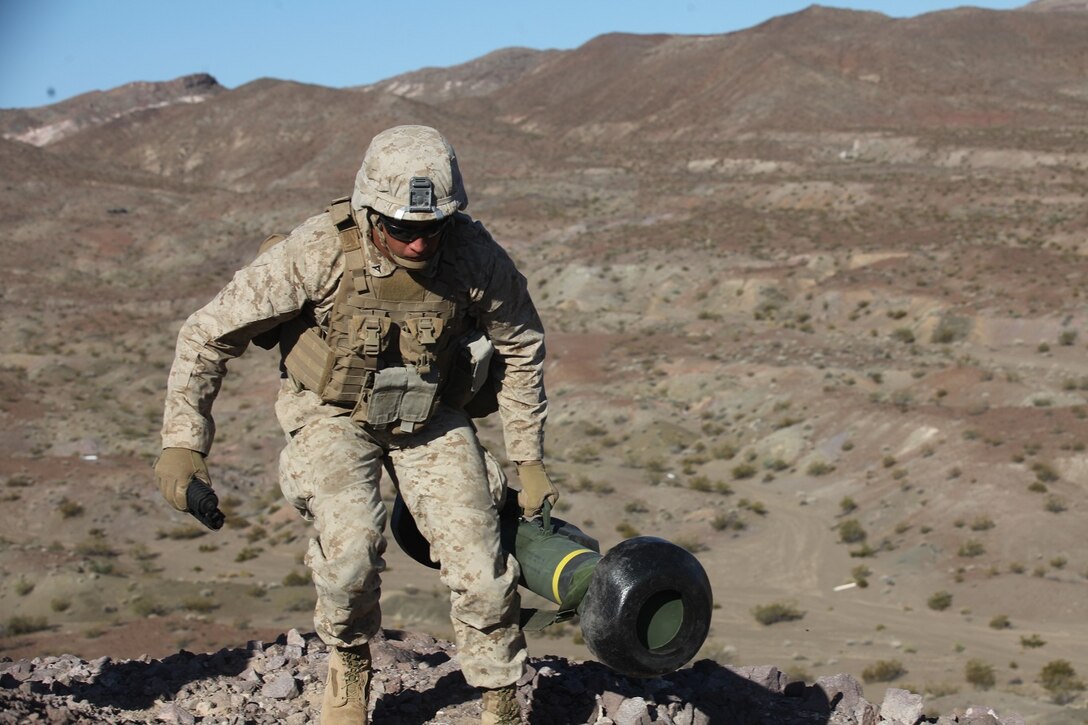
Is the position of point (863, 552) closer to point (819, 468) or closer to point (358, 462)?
point (819, 468)

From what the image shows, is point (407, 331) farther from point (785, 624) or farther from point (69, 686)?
Result: point (785, 624)

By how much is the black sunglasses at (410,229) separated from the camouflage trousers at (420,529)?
82 cm

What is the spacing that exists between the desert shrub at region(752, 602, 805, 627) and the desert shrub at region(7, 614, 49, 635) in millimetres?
8813

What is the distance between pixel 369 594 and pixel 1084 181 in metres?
50.1

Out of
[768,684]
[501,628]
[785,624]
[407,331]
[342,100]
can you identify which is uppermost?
[342,100]

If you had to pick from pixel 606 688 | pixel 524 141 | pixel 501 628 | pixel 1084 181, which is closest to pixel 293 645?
pixel 606 688

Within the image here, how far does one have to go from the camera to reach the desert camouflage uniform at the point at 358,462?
468cm

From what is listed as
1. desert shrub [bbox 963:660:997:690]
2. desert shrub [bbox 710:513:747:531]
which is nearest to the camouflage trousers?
desert shrub [bbox 963:660:997:690]

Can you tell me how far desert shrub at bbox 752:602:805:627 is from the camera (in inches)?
564

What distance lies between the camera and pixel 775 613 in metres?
14.4

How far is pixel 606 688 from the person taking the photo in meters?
5.98

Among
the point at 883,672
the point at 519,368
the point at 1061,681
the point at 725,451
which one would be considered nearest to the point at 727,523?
the point at 725,451

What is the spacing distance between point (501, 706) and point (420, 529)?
775 millimetres

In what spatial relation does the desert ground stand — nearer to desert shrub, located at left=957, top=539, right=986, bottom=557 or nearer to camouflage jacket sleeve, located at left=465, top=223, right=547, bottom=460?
desert shrub, located at left=957, top=539, right=986, bottom=557
